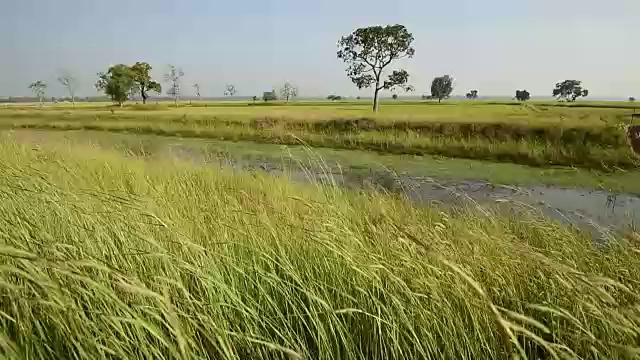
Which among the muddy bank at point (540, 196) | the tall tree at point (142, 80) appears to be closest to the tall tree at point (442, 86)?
the tall tree at point (142, 80)

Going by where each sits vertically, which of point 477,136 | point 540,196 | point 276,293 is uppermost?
point 276,293

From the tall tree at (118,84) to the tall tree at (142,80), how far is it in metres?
1.38

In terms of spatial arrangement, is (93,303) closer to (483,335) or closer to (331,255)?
(331,255)

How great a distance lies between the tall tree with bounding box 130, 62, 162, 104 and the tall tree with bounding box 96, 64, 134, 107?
54.4 inches

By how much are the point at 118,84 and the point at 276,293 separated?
71.7 meters

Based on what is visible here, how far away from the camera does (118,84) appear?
64562 mm

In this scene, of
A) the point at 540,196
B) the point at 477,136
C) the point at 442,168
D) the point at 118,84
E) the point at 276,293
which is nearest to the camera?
the point at 276,293

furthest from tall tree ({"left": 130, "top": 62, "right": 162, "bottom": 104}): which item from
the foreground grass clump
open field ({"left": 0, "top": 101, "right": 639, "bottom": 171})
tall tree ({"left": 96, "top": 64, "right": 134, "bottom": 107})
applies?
the foreground grass clump

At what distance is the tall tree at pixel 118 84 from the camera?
64875 mm

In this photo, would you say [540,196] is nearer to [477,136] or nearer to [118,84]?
[477,136]

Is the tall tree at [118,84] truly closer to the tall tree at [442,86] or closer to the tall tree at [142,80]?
the tall tree at [142,80]

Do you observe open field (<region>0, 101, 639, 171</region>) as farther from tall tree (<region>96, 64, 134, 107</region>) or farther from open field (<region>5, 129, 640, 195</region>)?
tall tree (<region>96, 64, 134, 107</region>)

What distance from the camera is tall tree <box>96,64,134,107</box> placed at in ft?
213

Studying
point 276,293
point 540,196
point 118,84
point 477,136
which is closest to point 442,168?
point 540,196
